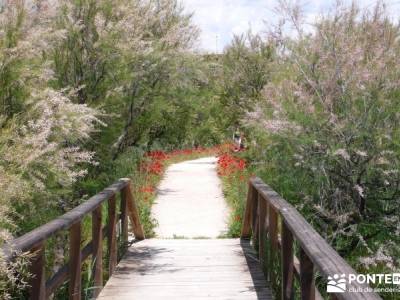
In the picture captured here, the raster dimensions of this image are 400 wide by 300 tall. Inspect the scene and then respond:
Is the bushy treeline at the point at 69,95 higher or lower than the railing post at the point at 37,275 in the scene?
higher

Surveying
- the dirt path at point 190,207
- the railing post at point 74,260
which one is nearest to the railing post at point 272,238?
the railing post at point 74,260

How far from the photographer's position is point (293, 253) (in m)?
5.11

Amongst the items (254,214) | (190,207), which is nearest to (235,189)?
(190,207)

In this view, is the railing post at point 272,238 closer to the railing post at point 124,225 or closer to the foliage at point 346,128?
the foliage at point 346,128

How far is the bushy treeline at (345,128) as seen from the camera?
6.48 m

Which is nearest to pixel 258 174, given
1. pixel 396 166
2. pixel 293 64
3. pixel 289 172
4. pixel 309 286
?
pixel 289 172

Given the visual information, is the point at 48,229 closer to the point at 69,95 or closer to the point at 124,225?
the point at 69,95

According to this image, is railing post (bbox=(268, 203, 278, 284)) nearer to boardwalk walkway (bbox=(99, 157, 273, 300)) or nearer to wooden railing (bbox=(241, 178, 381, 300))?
wooden railing (bbox=(241, 178, 381, 300))

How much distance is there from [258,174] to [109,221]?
3193 mm

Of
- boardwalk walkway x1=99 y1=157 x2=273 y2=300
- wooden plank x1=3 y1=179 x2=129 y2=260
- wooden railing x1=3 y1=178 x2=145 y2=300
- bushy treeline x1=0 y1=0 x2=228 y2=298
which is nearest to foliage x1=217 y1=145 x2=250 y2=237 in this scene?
boardwalk walkway x1=99 y1=157 x2=273 y2=300

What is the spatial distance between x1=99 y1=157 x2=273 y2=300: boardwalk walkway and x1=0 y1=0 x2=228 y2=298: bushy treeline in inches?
37.0

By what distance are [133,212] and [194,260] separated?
1773 mm

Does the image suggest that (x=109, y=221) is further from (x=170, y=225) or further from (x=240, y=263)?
(x=170, y=225)

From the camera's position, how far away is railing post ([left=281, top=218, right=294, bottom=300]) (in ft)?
16.5
